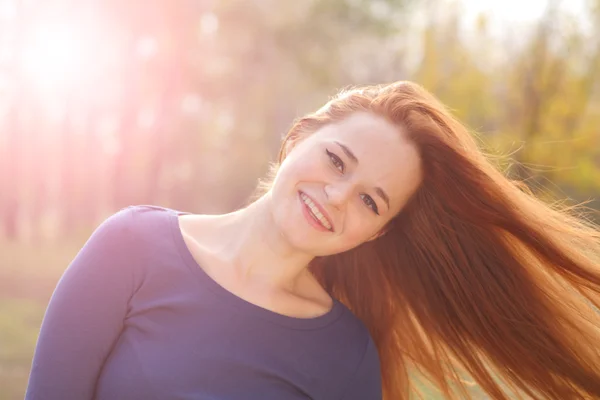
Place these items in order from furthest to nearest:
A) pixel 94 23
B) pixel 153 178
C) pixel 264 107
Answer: pixel 264 107 → pixel 153 178 → pixel 94 23

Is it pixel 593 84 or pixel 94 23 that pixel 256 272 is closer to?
pixel 593 84

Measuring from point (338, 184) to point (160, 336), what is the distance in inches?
29.6

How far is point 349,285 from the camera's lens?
305 cm

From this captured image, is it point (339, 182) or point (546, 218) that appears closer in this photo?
point (339, 182)

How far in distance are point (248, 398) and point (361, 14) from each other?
56.4ft

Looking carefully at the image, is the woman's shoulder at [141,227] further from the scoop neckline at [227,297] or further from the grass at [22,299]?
the grass at [22,299]

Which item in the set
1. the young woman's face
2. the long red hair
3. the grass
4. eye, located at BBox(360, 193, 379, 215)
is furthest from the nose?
the grass

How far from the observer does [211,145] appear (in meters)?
21.5

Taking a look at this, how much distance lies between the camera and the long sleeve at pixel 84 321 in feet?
7.25

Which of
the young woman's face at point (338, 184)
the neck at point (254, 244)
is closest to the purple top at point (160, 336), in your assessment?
the neck at point (254, 244)

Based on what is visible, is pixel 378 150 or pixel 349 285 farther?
pixel 349 285

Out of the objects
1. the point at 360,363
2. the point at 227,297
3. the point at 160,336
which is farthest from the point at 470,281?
the point at 160,336

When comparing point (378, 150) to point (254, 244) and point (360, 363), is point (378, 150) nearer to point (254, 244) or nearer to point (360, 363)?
point (254, 244)

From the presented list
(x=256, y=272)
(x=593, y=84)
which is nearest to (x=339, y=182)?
(x=256, y=272)
